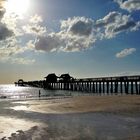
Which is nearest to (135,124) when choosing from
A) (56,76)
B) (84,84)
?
(84,84)

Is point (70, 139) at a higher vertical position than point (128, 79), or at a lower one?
lower

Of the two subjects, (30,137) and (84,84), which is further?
(84,84)

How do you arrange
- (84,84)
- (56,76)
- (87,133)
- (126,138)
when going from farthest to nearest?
(56,76), (84,84), (87,133), (126,138)

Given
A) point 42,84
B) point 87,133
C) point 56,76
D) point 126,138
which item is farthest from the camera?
point 42,84

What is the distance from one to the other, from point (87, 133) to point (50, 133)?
5.75 feet

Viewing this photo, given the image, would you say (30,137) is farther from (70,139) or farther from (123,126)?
(123,126)

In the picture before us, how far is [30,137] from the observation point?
13.6 meters

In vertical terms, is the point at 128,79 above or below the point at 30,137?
above

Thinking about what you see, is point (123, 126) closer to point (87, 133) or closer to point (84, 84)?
point (87, 133)

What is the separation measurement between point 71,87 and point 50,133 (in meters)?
81.7

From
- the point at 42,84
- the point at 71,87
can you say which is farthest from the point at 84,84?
the point at 42,84

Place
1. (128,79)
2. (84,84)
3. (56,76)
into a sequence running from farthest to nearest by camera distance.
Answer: (56,76)
(84,84)
(128,79)

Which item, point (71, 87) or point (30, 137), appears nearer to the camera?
point (30, 137)

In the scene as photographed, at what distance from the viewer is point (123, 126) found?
1655 centimetres
